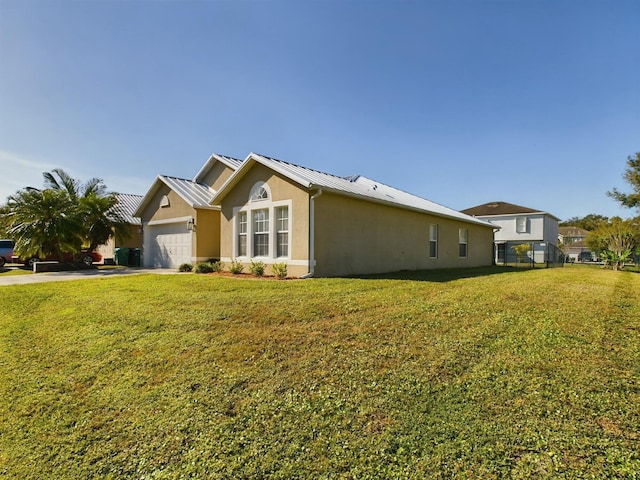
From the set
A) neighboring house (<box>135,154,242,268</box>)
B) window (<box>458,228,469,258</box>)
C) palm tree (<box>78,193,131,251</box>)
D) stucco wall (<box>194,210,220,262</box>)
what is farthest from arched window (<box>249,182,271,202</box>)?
window (<box>458,228,469,258</box>)

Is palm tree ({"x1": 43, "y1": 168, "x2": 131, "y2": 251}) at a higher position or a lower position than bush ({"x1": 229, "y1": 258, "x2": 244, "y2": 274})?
higher

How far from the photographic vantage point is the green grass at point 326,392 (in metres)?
2.73

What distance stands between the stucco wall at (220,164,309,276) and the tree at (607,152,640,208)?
3185 centimetres

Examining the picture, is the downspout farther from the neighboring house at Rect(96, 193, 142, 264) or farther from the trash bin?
the neighboring house at Rect(96, 193, 142, 264)

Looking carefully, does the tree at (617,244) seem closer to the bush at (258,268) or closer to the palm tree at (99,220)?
the bush at (258,268)

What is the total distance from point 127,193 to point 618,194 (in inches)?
1641

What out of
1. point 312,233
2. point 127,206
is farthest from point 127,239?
point 312,233

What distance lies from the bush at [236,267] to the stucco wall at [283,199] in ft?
1.48

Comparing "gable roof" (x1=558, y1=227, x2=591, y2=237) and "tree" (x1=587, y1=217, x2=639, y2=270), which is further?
"gable roof" (x1=558, y1=227, x2=591, y2=237)

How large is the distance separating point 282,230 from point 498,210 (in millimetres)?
31364

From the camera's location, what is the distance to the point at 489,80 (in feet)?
39.8

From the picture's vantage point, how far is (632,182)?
27969mm

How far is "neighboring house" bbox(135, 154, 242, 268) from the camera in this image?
15.5 meters

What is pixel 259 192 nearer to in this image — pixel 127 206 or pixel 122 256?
pixel 122 256
